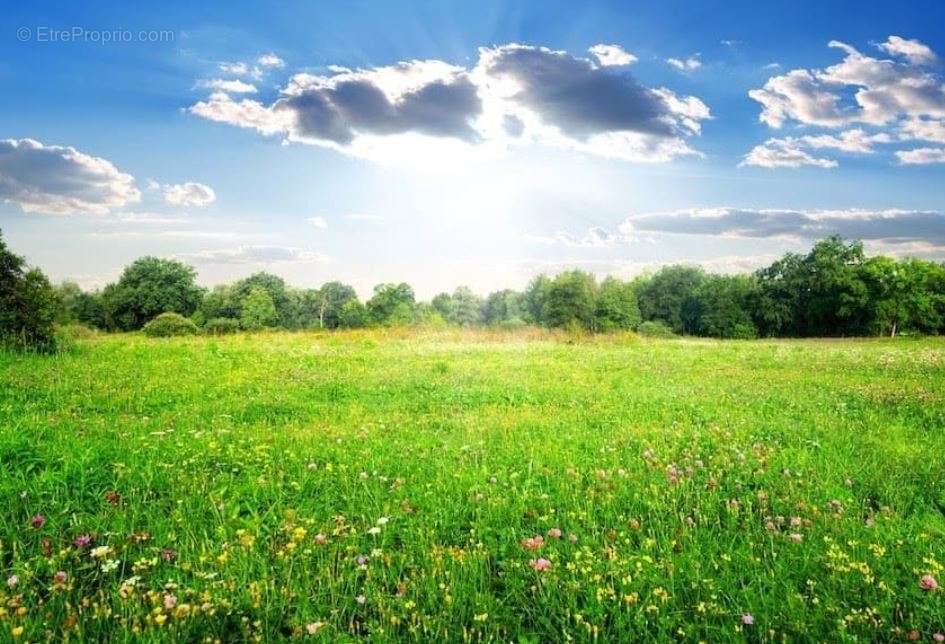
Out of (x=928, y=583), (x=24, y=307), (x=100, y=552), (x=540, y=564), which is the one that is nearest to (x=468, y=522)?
(x=540, y=564)

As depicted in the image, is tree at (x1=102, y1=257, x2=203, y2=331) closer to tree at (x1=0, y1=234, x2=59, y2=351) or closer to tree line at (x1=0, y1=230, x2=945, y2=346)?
tree line at (x1=0, y1=230, x2=945, y2=346)

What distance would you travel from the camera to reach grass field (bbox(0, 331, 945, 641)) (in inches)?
130

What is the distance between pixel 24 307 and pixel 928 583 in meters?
20.2

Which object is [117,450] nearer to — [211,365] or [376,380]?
[376,380]

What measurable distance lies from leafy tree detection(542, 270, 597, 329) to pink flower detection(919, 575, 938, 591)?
7756 centimetres

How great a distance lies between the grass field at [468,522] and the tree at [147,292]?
80114 millimetres

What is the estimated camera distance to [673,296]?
331 ft

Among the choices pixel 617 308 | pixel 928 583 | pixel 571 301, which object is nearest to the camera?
pixel 928 583

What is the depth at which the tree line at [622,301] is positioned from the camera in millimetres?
68375

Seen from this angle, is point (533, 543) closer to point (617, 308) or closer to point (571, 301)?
point (571, 301)

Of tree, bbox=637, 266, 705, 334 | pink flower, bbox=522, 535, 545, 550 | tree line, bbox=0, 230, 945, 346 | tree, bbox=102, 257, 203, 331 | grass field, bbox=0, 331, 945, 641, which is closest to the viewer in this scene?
grass field, bbox=0, 331, 945, 641

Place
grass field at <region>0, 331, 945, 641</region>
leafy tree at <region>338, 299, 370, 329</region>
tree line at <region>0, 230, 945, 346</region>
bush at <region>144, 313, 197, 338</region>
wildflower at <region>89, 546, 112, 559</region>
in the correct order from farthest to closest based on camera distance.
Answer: leafy tree at <region>338, 299, 370, 329</region> → tree line at <region>0, 230, 945, 346</region> → bush at <region>144, 313, 197, 338</region> → wildflower at <region>89, 546, 112, 559</region> → grass field at <region>0, 331, 945, 641</region>

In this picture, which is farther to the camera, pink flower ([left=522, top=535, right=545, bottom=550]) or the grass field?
pink flower ([left=522, top=535, right=545, bottom=550])

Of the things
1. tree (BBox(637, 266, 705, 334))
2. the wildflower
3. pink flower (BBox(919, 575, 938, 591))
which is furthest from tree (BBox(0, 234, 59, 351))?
tree (BBox(637, 266, 705, 334))
